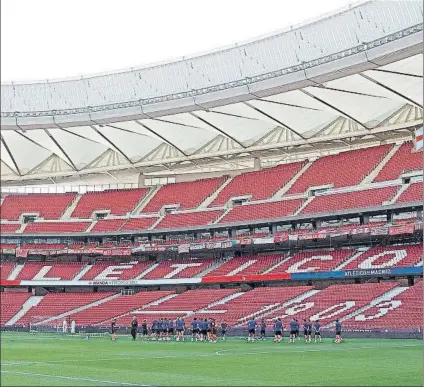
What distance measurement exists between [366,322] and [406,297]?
3.47 meters

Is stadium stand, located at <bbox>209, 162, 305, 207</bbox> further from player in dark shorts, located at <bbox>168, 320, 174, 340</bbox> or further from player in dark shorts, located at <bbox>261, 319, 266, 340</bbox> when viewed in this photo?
player in dark shorts, located at <bbox>261, 319, 266, 340</bbox>

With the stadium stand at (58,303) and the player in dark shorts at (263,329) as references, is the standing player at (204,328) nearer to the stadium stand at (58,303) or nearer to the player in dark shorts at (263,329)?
the player in dark shorts at (263,329)

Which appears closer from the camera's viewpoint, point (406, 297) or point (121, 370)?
point (121, 370)

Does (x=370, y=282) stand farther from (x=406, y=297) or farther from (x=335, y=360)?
(x=335, y=360)

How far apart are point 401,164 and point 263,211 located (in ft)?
36.7

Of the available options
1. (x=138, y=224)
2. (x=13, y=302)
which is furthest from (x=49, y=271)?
(x=138, y=224)

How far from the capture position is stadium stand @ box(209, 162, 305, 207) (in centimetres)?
5862

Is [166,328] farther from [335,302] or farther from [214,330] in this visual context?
[335,302]

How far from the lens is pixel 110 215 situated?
66688 mm

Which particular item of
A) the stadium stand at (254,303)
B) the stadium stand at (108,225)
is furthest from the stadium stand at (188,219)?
the stadium stand at (254,303)

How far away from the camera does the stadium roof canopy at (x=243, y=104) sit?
42.6m

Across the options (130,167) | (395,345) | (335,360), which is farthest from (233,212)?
(335,360)

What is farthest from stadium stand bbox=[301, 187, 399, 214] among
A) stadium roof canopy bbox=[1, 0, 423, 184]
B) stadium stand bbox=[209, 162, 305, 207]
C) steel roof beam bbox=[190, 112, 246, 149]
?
steel roof beam bbox=[190, 112, 246, 149]

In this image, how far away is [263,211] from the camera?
55.6 metres
